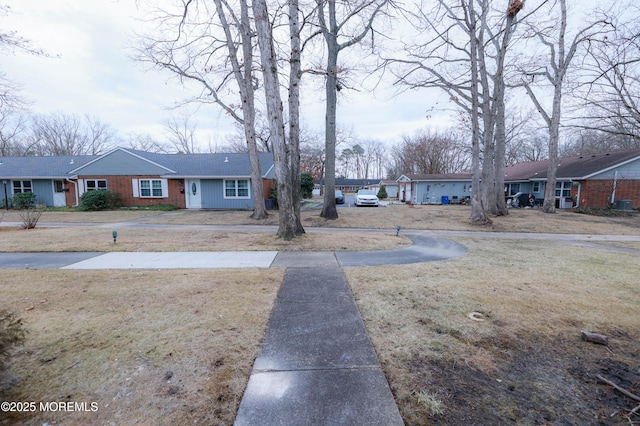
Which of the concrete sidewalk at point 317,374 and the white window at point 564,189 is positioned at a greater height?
the white window at point 564,189

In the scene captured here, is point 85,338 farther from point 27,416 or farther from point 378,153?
point 378,153

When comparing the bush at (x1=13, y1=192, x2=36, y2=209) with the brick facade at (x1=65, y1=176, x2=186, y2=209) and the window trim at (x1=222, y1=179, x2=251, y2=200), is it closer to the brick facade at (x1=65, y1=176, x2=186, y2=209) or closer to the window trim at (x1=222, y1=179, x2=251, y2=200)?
the brick facade at (x1=65, y1=176, x2=186, y2=209)

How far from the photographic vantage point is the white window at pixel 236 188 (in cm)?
2002

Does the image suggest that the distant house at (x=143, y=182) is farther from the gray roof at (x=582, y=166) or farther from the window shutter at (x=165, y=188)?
the gray roof at (x=582, y=166)

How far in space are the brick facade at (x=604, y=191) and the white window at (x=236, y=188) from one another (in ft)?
81.3

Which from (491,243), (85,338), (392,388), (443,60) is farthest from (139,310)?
(443,60)

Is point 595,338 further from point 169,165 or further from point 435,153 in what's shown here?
point 435,153

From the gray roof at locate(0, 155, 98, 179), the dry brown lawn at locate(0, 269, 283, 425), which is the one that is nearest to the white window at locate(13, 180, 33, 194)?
the gray roof at locate(0, 155, 98, 179)

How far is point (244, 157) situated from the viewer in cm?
2284

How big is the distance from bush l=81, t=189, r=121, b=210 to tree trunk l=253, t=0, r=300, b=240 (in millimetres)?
17006

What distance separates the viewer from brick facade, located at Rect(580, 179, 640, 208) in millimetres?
19625

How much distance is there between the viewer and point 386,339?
10.3 feet

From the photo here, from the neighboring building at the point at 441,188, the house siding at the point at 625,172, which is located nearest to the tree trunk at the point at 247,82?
the neighboring building at the point at 441,188

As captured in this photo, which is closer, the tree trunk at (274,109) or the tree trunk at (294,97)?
the tree trunk at (274,109)
